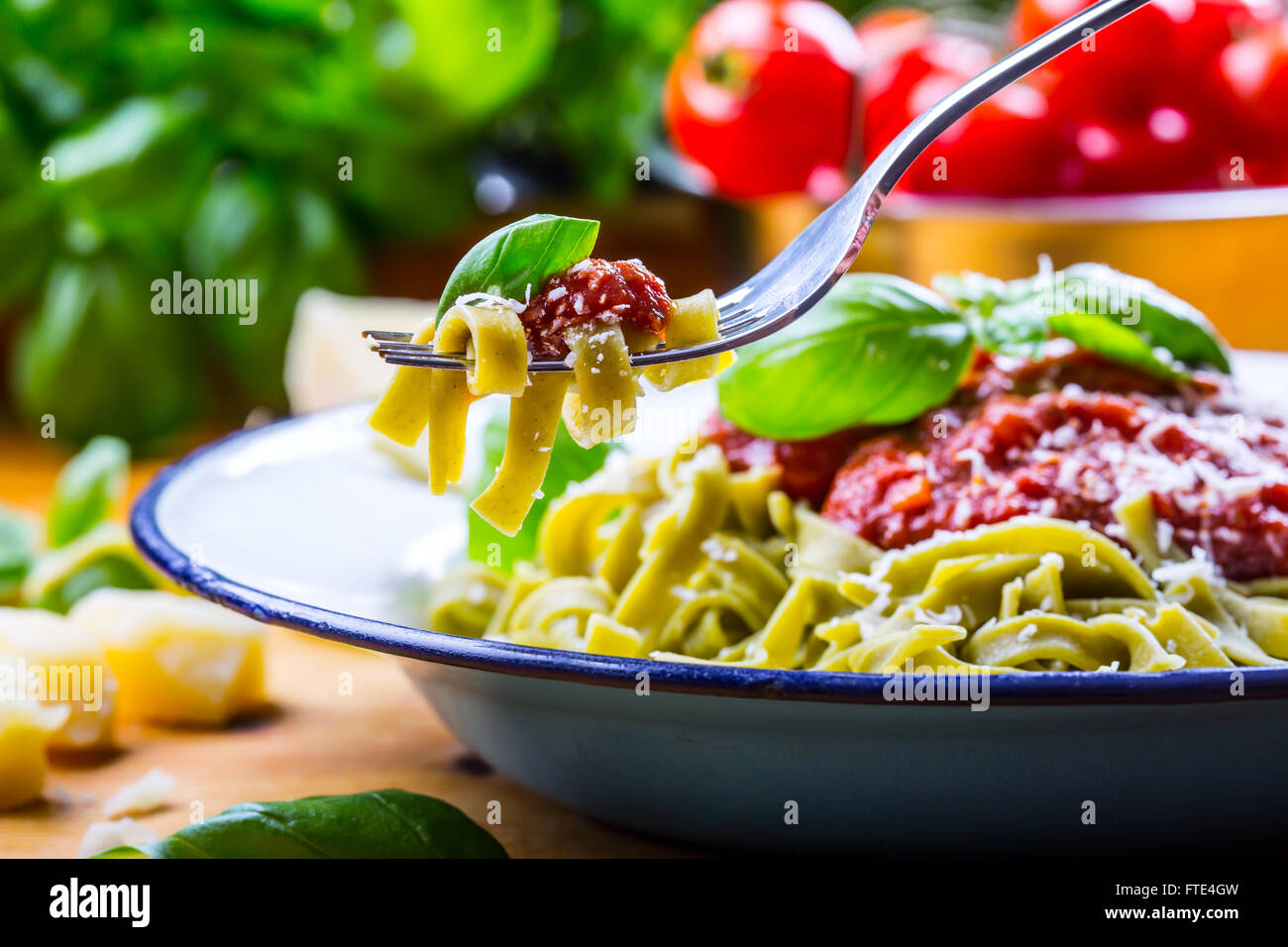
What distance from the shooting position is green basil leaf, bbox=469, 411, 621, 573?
160 cm

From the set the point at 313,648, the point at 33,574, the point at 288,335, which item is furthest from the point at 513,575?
the point at 288,335

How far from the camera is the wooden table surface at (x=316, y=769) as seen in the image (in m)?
1.42

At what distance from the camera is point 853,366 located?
1.51 meters

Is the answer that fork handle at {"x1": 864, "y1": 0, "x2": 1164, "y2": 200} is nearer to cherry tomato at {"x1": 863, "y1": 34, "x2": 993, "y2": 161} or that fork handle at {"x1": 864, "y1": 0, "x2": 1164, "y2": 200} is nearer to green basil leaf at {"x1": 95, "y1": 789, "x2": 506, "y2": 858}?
green basil leaf at {"x1": 95, "y1": 789, "x2": 506, "y2": 858}

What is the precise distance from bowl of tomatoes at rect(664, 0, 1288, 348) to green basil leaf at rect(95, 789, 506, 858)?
1598 millimetres

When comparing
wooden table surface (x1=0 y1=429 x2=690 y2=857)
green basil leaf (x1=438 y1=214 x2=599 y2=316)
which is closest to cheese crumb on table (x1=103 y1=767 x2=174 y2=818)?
wooden table surface (x1=0 y1=429 x2=690 y2=857)

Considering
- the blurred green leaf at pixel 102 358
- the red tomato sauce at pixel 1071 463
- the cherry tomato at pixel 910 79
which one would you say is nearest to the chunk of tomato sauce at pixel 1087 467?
the red tomato sauce at pixel 1071 463

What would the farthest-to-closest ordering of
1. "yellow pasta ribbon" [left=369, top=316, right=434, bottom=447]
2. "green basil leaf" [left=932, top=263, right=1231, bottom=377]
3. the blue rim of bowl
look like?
1. "green basil leaf" [left=932, top=263, right=1231, bottom=377]
2. "yellow pasta ribbon" [left=369, top=316, right=434, bottom=447]
3. the blue rim of bowl

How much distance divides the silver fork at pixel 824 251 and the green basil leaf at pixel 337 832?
37cm

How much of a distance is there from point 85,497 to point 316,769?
30.2 inches

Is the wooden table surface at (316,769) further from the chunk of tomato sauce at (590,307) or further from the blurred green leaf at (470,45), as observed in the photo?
the blurred green leaf at (470,45)

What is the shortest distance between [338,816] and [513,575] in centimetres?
57

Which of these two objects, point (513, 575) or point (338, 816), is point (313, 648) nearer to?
point (513, 575)

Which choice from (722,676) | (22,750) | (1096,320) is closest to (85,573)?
(22,750)
